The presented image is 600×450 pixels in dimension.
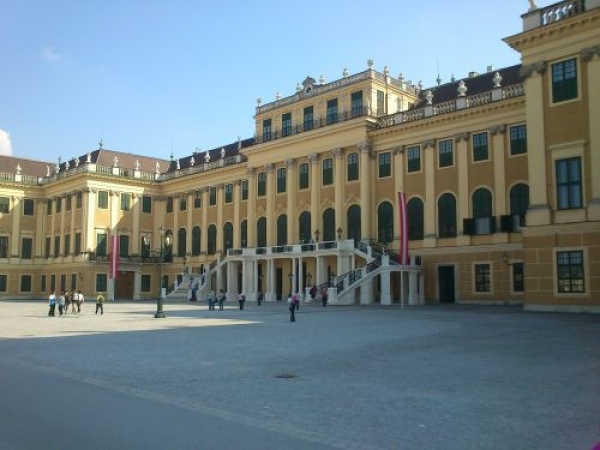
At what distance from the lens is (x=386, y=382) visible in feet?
38.1

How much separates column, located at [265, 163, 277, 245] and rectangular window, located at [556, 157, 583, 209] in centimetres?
3043

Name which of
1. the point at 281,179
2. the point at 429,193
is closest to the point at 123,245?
the point at 281,179

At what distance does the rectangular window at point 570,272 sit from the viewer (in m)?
30.7

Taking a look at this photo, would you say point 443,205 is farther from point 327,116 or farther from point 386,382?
point 386,382

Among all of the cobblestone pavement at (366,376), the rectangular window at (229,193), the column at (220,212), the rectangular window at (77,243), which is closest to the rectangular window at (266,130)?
the rectangular window at (229,193)

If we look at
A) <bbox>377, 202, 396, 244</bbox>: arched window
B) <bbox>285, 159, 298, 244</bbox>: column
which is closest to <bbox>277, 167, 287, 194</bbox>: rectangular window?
<bbox>285, 159, 298, 244</bbox>: column

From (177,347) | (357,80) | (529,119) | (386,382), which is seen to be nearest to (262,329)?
(177,347)

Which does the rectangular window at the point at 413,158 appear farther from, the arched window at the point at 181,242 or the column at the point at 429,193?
the arched window at the point at 181,242

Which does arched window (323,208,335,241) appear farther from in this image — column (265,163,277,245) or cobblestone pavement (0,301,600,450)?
cobblestone pavement (0,301,600,450)

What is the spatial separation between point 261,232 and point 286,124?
418 inches

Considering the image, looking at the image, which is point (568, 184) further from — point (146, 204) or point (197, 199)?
point (146, 204)

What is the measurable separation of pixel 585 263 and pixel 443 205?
16.5 m

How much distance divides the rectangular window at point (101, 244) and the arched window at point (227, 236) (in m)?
15.1

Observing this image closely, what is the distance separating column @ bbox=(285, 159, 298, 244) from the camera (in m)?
56.3
